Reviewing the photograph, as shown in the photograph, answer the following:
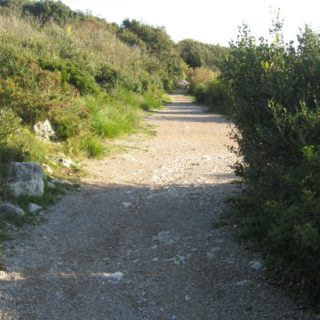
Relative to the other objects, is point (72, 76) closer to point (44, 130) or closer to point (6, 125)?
point (44, 130)

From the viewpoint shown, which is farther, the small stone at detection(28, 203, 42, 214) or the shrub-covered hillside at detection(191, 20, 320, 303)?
the small stone at detection(28, 203, 42, 214)

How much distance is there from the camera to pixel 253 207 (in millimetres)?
5211

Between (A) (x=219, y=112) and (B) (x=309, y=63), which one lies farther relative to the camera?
(A) (x=219, y=112)

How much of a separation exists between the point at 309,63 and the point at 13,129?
447 cm

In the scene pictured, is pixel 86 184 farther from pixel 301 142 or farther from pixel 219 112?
pixel 219 112

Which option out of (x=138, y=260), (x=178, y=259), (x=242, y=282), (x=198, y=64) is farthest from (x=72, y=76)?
(x=198, y=64)

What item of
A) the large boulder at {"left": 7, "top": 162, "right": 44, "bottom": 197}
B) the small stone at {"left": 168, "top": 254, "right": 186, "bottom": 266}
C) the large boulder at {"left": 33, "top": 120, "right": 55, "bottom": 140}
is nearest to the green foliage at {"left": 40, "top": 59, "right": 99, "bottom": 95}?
the large boulder at {"left": 33, "top": 120, "right": 55, "bottom": 140}

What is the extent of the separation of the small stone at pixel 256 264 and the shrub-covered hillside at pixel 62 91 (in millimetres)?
3830

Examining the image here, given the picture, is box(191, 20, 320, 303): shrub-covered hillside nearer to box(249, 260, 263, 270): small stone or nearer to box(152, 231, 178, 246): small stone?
box(249, 260, 263, 270): small stone

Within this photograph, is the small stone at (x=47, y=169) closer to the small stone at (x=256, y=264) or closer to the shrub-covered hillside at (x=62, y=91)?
the shrub-covered hillside at (x=62, y=91)

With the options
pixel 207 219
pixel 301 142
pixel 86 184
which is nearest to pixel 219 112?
pixel 86 184

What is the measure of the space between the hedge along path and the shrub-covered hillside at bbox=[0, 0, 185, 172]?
4.47 ft

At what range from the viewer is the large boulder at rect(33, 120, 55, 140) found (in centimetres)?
888

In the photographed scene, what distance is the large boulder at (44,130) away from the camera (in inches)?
350
